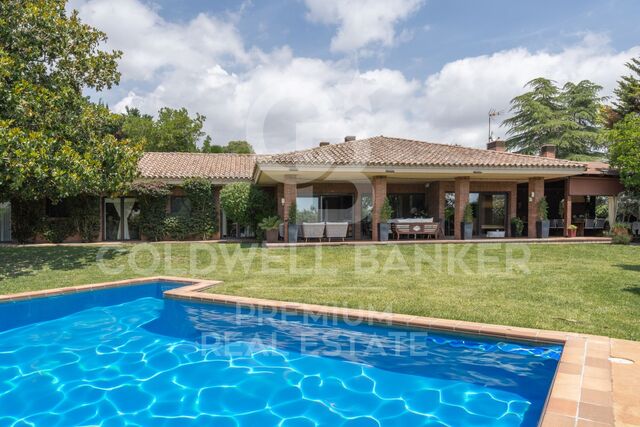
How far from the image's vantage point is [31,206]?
20609 mm

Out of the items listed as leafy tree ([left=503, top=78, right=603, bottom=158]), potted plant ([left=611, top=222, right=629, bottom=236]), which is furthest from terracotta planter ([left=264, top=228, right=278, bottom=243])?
leafy tree ([left=503, top=78, right=603, bottom=158])

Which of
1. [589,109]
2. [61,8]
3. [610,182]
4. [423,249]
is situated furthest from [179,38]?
[589,109]

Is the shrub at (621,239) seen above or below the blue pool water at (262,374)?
above

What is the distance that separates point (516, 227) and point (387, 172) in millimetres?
8127

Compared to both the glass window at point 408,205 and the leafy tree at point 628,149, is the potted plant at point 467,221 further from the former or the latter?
the leafy tree at point 628,149

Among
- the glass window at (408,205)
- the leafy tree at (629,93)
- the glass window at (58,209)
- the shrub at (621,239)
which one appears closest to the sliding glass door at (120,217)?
the glass window at (58,209)

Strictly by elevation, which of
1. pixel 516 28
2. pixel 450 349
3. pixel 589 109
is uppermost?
pixel 589 109

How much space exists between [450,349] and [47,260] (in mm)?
14639

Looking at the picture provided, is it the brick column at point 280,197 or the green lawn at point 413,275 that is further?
the brick column at point 280,197

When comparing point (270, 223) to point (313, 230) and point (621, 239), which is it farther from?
point (621, 239)

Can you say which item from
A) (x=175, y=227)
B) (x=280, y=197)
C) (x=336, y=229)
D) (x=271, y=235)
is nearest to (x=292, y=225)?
(x=271, y=235)

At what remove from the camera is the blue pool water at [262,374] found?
16.2ft

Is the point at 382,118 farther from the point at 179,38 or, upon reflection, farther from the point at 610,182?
the point at 179,38

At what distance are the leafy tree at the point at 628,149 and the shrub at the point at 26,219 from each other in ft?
93.8
